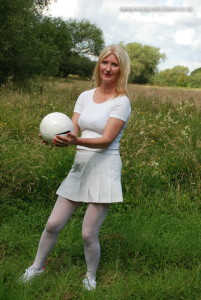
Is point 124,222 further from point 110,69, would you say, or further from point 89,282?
point 110,69

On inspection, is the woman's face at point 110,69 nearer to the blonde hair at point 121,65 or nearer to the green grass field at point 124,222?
the blonde hair at point 121,65

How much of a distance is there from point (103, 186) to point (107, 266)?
0.95m

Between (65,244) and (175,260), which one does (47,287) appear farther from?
(175,260)

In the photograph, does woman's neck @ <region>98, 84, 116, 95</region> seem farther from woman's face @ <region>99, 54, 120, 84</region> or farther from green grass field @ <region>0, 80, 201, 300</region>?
green grass field @ <region>0, 80, 201, 300</region>

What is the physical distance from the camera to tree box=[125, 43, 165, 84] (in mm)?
49000

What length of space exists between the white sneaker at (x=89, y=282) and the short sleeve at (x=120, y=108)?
4.29 feet

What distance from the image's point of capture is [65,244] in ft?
11.9

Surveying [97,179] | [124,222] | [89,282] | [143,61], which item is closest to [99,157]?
[97,179]

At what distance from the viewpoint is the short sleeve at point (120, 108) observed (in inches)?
107

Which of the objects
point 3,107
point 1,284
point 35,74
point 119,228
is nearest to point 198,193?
point 119,228

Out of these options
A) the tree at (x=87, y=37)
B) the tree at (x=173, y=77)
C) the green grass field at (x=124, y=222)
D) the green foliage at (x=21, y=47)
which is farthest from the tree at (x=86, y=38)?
the green grass field at (x=124, y=222)

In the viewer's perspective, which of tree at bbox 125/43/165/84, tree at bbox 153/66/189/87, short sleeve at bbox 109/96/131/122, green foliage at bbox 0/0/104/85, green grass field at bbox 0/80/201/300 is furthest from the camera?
tree at bbox 153/66/189/87

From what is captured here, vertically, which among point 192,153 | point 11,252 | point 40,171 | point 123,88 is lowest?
point 11,252

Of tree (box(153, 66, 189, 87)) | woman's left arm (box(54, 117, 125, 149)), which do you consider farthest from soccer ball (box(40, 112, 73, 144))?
tree (box(153, 66, 189, 87))
